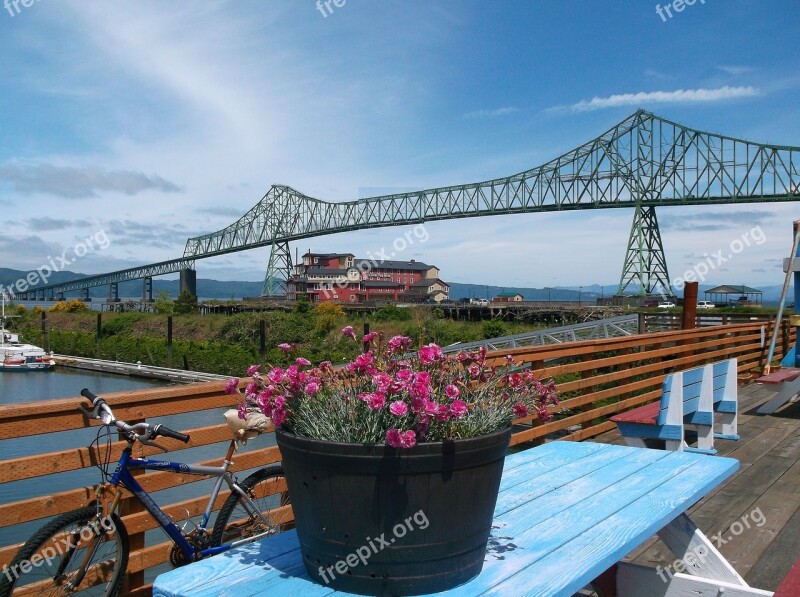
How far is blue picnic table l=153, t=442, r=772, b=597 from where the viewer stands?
1.45 meters

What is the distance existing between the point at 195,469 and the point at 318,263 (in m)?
84.4

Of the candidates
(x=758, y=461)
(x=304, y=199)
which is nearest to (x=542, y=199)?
(x=304, y=199)

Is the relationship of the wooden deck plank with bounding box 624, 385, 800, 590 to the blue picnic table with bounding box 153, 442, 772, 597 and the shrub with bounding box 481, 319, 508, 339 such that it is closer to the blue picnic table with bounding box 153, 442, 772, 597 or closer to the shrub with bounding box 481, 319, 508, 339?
the blue picnic table with bounding box 153, 442, 772, 597

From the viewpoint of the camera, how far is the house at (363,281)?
69.3 metres

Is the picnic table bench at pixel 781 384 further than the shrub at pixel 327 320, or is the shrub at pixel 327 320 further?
the shrub at pixel 327 320

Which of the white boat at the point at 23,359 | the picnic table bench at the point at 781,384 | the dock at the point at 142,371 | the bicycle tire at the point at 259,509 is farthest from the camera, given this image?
the white boat at the point at 23,359

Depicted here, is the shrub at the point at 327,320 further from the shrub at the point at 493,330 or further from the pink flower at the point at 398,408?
the pink flower at the point at 398,408

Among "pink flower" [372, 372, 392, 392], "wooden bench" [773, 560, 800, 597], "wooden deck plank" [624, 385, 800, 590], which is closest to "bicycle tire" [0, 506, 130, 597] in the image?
"pink flower" [372, 372, 392, 392]

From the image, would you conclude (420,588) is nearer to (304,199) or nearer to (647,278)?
(647,278)

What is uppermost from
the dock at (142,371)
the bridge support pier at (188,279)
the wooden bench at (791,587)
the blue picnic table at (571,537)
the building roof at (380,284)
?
the bridge support pier at (188,279)

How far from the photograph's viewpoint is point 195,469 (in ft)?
→ 7.66

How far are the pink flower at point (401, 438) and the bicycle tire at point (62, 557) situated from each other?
3.53 ft

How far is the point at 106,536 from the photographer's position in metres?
2.01

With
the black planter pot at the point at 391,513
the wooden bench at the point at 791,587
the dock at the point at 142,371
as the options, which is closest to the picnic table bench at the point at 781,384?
the wooden bench at the point at 791,587
